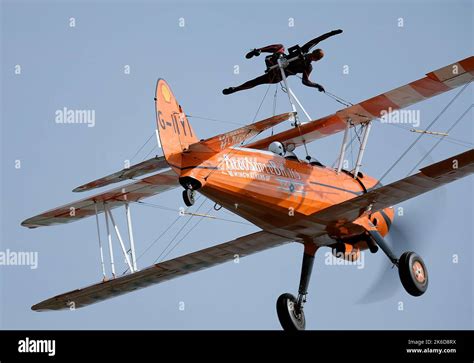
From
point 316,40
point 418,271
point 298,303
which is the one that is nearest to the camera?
point 418,271

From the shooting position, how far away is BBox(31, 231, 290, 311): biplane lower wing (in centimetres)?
2058

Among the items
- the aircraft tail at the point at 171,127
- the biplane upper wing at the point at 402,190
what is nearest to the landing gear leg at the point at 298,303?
the biplane upper wing at the point at 402,190

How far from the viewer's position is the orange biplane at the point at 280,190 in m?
17.3

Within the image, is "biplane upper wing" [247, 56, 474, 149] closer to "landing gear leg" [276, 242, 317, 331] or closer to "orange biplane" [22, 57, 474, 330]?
"orange biplane" [22, 57, 474, 330]

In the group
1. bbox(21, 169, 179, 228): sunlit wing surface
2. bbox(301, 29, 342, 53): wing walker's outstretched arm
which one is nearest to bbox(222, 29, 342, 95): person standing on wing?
bbox(301, 29, 342, 53): wing walker's outstretched arm

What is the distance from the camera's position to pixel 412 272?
62.8ft

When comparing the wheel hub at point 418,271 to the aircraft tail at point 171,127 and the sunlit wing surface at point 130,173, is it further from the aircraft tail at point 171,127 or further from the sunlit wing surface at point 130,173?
the sunlit wing surface at point 130,173

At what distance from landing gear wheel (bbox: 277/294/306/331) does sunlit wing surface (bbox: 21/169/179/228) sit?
3.17m

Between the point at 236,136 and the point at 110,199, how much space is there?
17.5ft

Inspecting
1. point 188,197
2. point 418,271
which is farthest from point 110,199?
point 418,271

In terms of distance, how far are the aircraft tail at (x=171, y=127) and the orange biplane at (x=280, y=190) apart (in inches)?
0.6

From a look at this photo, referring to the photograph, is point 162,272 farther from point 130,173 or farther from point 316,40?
point 316,40

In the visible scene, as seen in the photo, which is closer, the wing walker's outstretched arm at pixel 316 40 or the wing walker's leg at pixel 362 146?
the wing walker's outstretched arm at pixel 316 40
